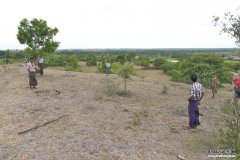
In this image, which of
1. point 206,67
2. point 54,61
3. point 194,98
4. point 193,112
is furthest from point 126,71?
point 54,61

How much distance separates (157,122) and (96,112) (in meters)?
2.56

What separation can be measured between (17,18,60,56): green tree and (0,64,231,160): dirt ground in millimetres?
8615

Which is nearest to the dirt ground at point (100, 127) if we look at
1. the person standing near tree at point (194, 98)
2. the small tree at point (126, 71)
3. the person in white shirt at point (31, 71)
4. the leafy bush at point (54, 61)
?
the person standing near tree at point (194, 98)

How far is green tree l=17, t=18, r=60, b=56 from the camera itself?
24.9 meters

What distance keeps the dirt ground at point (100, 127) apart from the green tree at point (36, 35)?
28.3ft

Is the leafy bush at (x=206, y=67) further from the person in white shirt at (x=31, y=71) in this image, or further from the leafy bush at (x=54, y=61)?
the person in white shirt at (x=31, y=71)

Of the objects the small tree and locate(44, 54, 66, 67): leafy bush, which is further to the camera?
locate(44, 54, 66, 67): leafy bush

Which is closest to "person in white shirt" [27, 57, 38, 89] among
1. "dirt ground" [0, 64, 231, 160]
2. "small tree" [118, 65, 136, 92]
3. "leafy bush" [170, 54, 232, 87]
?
"dirt ground" [0, 64, 231, 160]

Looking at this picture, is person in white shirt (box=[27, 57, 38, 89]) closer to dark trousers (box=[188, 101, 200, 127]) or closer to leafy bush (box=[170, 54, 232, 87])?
dark trousers (box=[188, 101, 200, 127])

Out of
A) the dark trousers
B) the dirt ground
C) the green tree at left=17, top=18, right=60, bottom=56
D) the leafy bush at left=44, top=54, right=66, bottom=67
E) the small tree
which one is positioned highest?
the green tree at left=17, top=18, right=60, bottom=56

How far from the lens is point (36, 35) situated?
989 inches

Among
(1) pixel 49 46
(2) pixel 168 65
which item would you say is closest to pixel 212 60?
(2) pixel 168 65

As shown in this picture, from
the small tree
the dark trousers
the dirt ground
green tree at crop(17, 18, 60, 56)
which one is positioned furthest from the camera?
green tree at crop(17, 18, 60, 56)

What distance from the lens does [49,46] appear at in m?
25.3
